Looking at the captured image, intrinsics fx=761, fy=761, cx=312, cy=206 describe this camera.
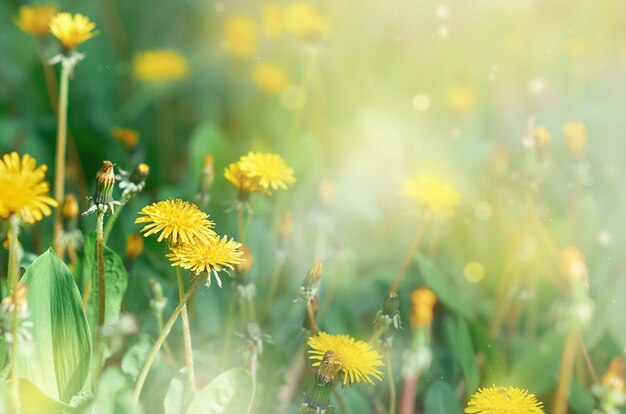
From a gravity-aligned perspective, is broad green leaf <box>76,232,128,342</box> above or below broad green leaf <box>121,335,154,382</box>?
above

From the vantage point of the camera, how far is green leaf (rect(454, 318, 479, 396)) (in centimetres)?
127

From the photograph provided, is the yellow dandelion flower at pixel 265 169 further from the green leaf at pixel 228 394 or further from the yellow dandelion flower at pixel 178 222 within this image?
the green leaf at pixel 228 394

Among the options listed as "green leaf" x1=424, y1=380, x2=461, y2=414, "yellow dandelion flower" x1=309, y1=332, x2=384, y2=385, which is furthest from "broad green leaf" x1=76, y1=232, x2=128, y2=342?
"green leaf" x1=424, y1=380, x2=461, y2=414

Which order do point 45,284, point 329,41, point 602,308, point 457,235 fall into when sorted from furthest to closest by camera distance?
point 329,41
point 457,235
point 602,308
point 45,284

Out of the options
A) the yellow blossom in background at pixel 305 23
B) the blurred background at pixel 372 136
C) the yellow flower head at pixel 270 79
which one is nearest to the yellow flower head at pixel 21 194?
the blurred background at pixel 372 136

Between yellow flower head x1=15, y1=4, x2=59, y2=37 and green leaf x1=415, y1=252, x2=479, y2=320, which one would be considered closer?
green leaf x1=415, y1=252, x2=479, y2=320

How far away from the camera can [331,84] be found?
2.28 metres

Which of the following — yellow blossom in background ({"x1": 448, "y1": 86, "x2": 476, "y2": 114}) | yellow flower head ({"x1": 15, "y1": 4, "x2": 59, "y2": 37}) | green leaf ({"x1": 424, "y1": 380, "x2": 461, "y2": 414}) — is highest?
yellow blossom in background ({"x1": 448, "y1": 86, "x2": 476, "y2": 114})

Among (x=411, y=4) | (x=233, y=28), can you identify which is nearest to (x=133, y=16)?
(x=233, y=28)

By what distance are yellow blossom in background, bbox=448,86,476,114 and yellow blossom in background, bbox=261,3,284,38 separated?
0.57 metres

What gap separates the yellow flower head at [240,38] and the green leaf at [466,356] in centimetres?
125

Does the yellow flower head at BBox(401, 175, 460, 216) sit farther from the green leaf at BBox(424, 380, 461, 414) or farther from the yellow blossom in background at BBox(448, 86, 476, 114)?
the yellow blossom in background at BBox(448, 86, 476, 114)

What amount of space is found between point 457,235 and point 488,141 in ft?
1.12

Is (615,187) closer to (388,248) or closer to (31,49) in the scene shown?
(388,248)
